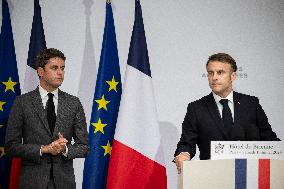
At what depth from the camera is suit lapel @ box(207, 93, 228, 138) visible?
2.16 m

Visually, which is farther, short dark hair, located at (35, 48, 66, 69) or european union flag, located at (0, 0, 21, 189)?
european union flag, located at (0, 0, 21, 189)

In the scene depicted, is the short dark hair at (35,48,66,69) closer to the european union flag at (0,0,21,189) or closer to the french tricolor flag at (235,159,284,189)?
the european union flag at (0,0,21,189)

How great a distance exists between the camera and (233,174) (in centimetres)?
153

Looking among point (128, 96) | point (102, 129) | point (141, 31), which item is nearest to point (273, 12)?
point (141, 31)

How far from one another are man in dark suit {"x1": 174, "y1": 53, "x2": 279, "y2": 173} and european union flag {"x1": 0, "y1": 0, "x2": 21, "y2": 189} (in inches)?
58.2

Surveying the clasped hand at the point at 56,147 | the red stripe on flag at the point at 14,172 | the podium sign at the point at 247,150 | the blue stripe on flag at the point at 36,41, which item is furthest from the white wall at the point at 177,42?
the podium sign at the point at 247,150

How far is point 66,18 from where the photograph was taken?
11.7 ft

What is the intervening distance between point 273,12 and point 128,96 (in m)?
1.82

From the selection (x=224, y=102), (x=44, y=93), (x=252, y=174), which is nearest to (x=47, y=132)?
(x=44, y=93)

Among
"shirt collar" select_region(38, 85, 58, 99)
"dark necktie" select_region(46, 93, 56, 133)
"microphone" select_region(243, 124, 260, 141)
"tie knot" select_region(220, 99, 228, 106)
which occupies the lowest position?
"microphone" select_region(243, 124, 260, 141)

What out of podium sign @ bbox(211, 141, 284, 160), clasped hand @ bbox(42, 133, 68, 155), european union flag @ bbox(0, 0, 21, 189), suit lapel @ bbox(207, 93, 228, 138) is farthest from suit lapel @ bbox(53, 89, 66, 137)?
podium sign @ bbox(211, 141, 284, 160)

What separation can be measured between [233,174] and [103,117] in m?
1.58

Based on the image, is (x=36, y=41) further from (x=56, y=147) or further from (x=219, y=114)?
(x=219, y=114)

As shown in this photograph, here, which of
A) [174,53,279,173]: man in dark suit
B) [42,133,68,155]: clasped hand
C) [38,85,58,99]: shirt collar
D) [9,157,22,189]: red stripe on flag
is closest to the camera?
[42,133,68,155]: clasped hand
